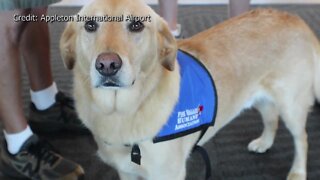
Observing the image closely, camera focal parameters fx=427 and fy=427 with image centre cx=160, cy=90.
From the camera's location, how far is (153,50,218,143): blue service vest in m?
1.42

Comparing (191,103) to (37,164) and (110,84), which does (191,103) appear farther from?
(37,164)

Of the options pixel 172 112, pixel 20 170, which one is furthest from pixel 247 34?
pixel 20 170

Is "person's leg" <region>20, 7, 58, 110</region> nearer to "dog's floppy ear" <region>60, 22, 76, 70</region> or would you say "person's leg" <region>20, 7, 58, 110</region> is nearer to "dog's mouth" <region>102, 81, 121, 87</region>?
"dog's floppy ear" <region>60, 22, 76, 70</region>

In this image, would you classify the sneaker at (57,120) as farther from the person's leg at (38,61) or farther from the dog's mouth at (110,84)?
the dog's mouth at (110,84)

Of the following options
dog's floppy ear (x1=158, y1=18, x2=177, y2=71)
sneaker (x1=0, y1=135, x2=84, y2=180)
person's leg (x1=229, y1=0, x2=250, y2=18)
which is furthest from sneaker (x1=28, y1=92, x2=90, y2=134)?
person's leg (x1=229, y1=0, x2=250, y2=18)

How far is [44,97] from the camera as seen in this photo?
2.21 m

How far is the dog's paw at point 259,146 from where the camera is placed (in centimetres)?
206

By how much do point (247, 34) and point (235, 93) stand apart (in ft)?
0.76

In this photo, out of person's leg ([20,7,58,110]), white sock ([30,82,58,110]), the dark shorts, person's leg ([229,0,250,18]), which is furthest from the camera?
person's leg ([229,0,250,18])

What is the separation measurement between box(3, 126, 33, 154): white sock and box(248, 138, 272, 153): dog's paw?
104 centimetres

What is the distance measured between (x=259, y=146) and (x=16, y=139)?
3.69 ft

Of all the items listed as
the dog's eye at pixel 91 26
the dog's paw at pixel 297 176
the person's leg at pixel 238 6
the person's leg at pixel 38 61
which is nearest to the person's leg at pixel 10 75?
the person's leg at pixel 38 61

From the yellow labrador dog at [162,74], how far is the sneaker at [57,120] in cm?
67

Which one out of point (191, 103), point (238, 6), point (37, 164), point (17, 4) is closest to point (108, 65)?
point (191, 103)
